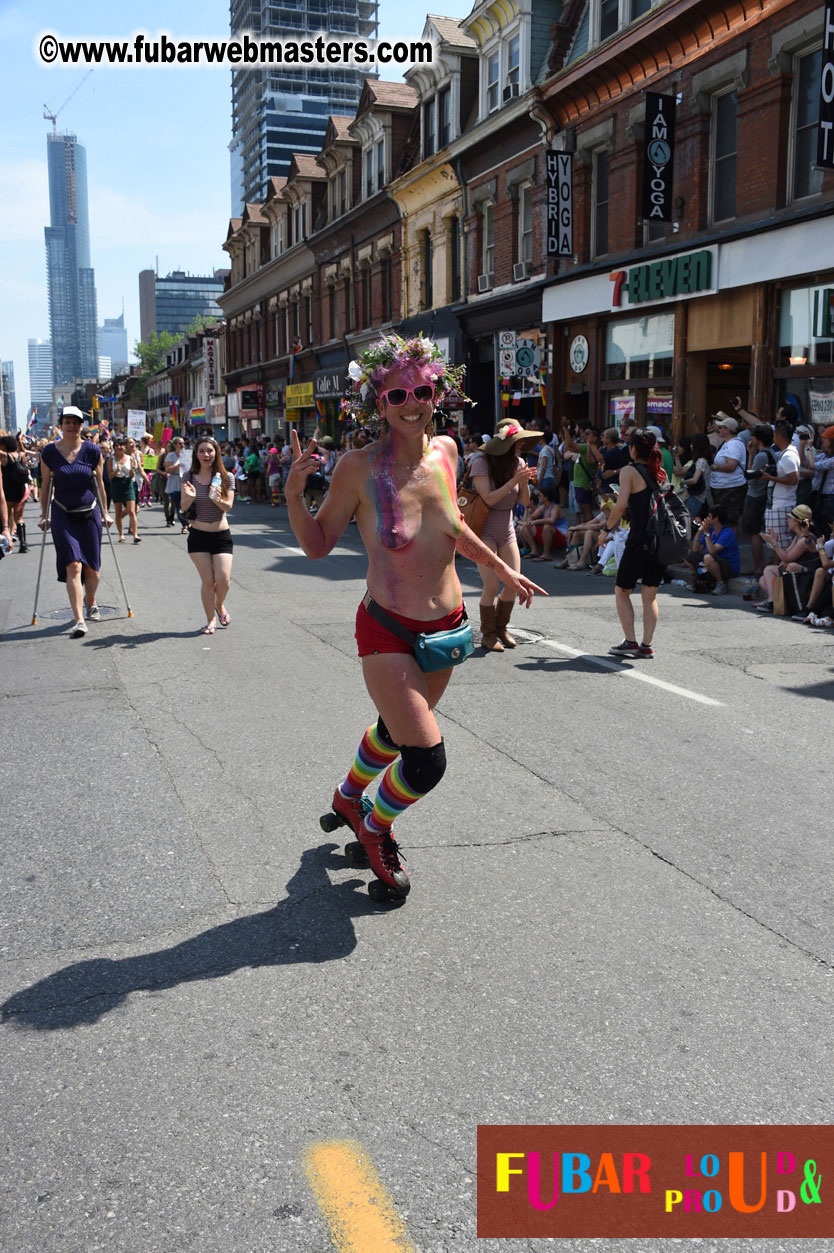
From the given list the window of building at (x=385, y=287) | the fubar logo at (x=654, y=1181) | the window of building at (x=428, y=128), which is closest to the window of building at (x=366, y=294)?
the window of building at (x=385, y=287)

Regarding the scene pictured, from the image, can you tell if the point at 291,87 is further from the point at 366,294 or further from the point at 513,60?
the point at 513,60

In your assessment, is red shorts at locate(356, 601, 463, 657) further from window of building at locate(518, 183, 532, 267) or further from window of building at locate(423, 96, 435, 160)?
window of building at locate(423, 96, 435, 160)

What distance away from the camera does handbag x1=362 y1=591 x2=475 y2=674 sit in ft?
13.1

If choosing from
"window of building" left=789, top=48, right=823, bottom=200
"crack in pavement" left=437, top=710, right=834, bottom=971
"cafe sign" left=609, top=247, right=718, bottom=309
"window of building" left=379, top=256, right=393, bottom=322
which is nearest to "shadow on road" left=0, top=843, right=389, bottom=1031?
"crack in pavement" left=437, top=710, right=834, bottom=971

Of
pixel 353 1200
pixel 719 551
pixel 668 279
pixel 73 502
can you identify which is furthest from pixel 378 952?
pixel 668 279

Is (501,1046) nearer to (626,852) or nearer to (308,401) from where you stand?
(626,852)

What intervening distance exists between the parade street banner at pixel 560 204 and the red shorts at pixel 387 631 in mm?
20901

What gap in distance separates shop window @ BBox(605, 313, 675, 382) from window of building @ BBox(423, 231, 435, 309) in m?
11.3

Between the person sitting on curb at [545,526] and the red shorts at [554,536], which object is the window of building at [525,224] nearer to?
the person sitting on curb at [545,526]

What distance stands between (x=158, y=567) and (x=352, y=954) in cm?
1289

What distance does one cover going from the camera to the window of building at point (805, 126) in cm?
1695

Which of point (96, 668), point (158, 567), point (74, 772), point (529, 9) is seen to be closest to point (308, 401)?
point (529, 9)

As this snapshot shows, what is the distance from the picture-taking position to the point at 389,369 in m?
4.03

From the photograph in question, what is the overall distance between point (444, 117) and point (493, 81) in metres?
3.86
